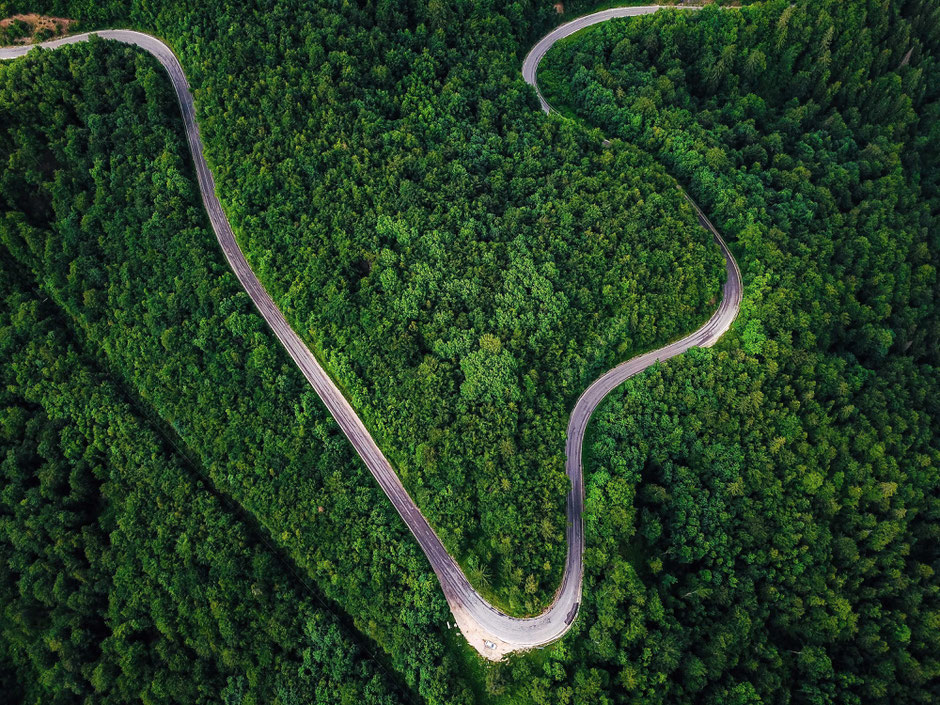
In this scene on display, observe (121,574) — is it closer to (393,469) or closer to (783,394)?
(393,469)

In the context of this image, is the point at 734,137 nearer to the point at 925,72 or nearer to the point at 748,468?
the point at 925,72

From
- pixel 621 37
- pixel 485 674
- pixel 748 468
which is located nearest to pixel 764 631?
pixel 748 468

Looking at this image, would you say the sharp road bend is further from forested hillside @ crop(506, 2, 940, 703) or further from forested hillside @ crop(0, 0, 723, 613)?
forested hillside @ crop(506, 2, 940, 703)

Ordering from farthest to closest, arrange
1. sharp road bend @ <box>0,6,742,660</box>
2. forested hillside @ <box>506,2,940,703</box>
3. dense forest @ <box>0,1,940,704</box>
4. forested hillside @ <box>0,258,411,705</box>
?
forested hillside @ <box>0,258,411,705</box>, dense forest @ <box>0,1,940,704</box>, forested hillside @ <box>506,2,940,703</box>, sharp road bend @ <box>0,6,742,660</box>

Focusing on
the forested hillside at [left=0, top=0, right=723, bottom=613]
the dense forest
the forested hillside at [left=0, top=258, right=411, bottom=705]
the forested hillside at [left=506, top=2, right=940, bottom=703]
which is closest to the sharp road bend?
the dense forest

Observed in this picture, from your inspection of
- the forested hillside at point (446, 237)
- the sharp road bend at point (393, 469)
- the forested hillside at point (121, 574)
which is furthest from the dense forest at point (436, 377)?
the sharp road bend at point (393, 469)

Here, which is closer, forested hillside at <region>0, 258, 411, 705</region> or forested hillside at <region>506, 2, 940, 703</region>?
forested hillside at <region>506, 2, 940, 703</region>

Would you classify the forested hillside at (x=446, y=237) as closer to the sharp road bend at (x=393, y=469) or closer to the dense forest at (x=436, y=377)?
the dense forest at (x=436, y=377)
